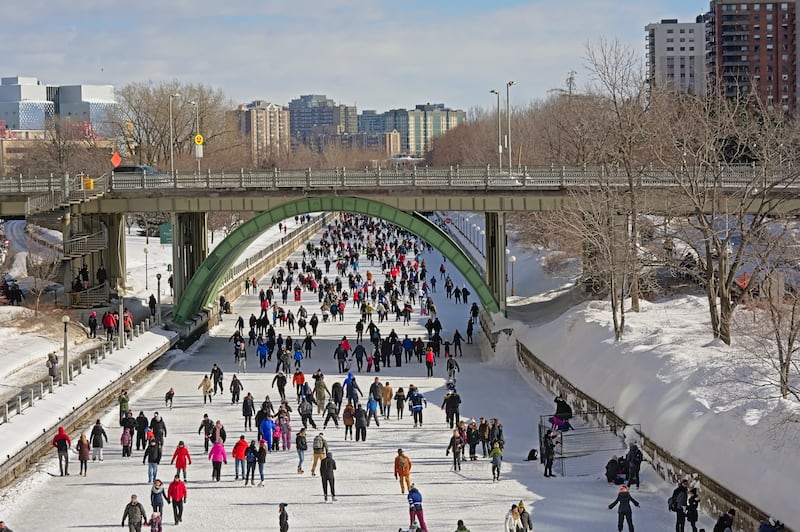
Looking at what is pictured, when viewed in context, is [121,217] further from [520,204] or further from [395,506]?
[395,506]

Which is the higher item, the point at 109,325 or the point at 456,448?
the point at 109,325

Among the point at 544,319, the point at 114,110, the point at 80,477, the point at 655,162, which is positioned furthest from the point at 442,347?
the point at 114,110

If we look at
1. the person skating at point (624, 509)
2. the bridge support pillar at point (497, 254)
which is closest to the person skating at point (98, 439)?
the person skating at point (624, 509)

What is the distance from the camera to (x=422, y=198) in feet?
140

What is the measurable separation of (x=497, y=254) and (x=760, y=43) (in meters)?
99.0

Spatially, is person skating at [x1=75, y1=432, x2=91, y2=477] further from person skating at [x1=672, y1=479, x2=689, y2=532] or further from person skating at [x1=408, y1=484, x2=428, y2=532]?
person skating at [x1=672, y1=479, x2=689, y2=532]

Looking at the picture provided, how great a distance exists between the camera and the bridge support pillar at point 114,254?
1857 inches

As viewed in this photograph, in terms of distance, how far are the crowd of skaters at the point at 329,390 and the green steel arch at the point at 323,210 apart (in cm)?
187

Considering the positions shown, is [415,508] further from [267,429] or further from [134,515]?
[267,429]

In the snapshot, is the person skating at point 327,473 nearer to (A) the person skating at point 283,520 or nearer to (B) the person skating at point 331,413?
(A) the person skating at point 283,520

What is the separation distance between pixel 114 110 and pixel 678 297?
74576 millimetres

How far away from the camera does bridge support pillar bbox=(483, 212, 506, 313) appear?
41812 mm

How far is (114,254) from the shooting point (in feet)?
156

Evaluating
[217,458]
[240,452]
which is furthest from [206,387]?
[240,452]
